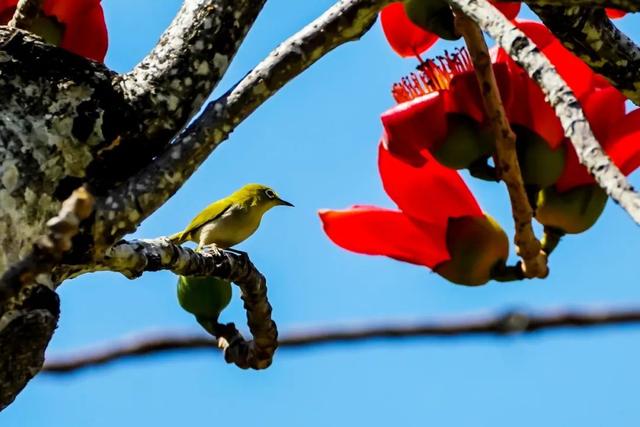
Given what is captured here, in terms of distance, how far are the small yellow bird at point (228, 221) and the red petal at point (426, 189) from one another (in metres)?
Answer: 0.99

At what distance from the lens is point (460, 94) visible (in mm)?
1519

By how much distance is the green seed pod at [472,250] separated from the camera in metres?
1.57

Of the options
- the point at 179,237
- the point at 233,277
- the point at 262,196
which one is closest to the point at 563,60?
the point at 233,277

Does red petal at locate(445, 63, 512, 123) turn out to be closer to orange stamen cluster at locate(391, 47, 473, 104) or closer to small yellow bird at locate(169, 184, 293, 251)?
orange stamen cluster at locate(391, 47, 473, 104)

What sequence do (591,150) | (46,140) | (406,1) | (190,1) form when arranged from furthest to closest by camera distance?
(406,1)
(190,1)
(46,140)
(591,150)

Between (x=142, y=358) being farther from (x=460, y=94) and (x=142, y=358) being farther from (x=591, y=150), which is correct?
(x=460, y=94)

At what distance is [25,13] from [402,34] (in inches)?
21.6

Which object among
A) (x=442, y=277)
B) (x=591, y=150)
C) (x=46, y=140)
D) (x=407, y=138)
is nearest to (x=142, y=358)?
(x=591, y=150)

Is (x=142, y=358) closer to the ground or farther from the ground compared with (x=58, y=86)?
closer to the ground

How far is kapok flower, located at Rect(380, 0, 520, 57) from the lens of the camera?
5.16ft

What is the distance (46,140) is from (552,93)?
0.61 meters

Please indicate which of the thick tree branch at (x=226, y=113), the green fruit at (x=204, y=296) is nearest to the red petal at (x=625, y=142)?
the thick tree branch at (x=226, y=113)

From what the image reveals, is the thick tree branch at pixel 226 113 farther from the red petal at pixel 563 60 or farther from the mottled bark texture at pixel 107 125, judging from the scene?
the red petal at pixel 563 60

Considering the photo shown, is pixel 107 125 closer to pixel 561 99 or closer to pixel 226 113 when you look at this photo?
pixel 226 113
